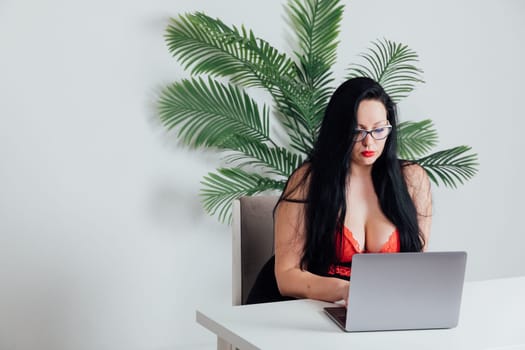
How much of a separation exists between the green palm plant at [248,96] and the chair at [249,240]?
2.38ft

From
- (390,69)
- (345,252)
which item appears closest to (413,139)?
(390,69)

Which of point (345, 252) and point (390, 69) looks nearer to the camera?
point (345, 252)

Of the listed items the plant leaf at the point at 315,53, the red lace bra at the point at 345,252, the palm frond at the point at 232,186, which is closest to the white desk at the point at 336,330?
the red lace bra at the point at 345,252

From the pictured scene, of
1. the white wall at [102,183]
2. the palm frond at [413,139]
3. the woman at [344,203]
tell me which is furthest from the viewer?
the palm frond at [413,139]

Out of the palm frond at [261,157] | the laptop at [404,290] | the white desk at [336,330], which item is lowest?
the white desk at [336,330]

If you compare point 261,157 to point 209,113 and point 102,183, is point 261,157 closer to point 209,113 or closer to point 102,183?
point 209,113

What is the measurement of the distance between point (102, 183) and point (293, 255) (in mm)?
1248

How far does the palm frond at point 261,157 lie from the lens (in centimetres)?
311

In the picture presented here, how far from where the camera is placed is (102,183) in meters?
3.06

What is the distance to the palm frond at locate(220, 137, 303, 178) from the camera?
10.2 feet

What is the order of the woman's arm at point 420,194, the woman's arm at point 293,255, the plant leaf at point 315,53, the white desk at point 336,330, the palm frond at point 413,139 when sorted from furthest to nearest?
the palm frond at point 413,139 → the plant leaf at point 315,53 → the woman's arm at point 420,194 → the woman's arm at point 293,255 → the white desk at point 336,330

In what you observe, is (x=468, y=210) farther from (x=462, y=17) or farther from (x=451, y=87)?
(x=462, y=17)

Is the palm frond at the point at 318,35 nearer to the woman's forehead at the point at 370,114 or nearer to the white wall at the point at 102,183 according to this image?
the white wall at the point at 102,183

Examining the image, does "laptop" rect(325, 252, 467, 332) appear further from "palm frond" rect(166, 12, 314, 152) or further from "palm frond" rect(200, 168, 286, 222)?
"palm frond" rect(166, 12, 314, 152)
